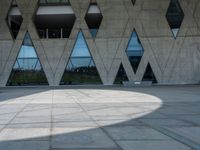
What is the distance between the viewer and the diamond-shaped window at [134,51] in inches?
1550

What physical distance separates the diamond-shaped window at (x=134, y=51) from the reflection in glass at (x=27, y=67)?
952cm

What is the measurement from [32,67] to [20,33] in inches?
151

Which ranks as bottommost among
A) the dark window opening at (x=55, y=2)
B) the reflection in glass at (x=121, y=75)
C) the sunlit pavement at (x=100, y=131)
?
the sunlit pavement at (x=100, y=131)

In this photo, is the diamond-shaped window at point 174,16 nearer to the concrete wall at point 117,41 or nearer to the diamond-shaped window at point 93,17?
the concrete wall at point 117,41

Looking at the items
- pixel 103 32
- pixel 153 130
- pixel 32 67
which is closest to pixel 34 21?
pixel 32 67

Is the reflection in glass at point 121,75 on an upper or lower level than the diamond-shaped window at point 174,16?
lower

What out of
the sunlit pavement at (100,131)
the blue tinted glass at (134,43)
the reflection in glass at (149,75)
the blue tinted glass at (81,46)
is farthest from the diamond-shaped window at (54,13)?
the sunlit pavement at (100,131)

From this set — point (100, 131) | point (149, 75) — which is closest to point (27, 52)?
point (149, 75)

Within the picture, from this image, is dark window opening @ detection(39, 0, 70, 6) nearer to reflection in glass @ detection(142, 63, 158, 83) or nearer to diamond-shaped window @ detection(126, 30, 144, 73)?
diamond-shaped window @ detection(126, 30, 144, 73)

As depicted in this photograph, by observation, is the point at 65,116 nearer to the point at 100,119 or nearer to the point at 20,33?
the point at 100,119

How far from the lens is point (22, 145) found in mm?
7426

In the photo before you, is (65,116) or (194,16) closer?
(65,116)

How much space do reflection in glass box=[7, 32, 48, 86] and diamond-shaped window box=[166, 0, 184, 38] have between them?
48.9 ft

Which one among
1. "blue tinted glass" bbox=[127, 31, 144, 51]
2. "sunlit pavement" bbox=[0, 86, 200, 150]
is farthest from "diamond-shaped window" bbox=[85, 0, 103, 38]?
"sunlit pavement" bbox=[0, 86, 200, 150]
